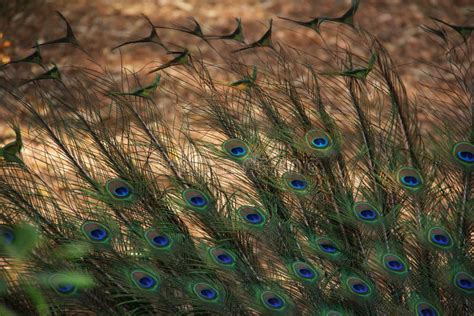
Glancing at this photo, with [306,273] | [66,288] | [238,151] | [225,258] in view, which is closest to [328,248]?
[306,273]

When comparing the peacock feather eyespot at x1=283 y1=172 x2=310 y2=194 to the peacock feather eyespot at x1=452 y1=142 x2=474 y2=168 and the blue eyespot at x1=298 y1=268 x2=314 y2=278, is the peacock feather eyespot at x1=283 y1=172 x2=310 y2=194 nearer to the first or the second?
the blue eyespot at x1=298 y1=268 x2=314 y2=278

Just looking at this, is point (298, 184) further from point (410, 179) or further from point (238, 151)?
point (410, 179)

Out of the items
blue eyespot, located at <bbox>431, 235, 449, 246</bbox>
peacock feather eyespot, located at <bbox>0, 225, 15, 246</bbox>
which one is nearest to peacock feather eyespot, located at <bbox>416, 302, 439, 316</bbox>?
blue eyespot, located at <bbox>431, 235, 449, 246</bbox>

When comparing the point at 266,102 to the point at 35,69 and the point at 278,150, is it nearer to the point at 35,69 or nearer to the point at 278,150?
the point at 278,150

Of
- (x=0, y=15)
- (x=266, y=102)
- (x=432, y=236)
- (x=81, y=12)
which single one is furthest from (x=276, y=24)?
(x=432, y=236)

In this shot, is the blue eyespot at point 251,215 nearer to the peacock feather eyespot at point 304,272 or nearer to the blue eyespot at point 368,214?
the peacock feather eyespot at point 304,272

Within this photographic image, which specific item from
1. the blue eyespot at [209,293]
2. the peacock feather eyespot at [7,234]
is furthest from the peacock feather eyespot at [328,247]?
the peacock feather eyespot at [7,234]
